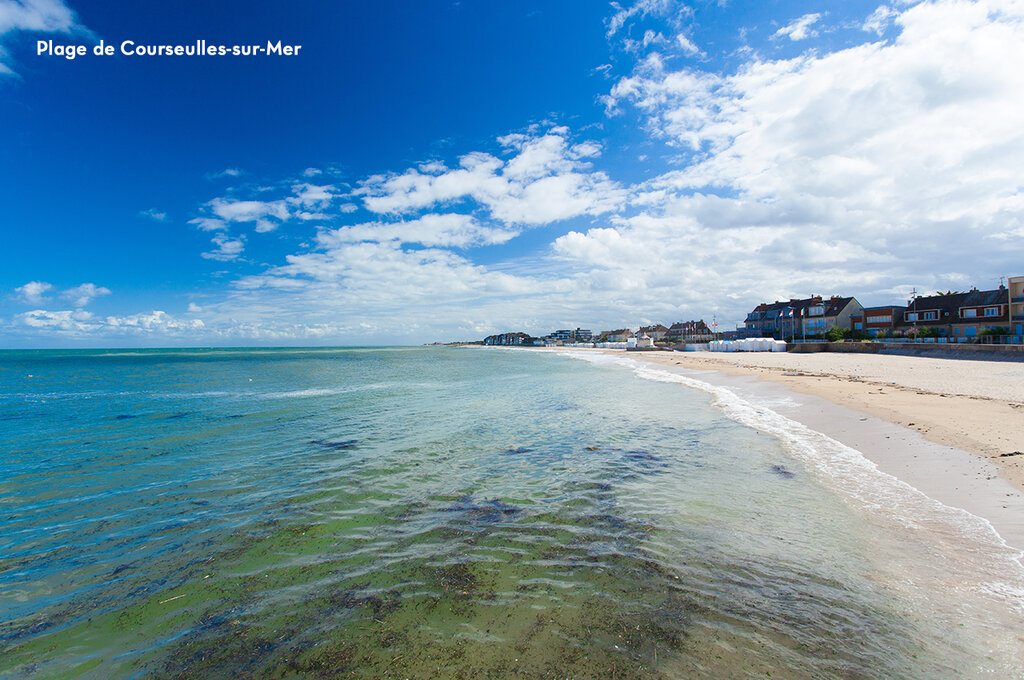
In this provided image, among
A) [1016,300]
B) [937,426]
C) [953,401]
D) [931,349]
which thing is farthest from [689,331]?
[937,426]

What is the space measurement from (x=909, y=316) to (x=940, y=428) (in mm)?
82306

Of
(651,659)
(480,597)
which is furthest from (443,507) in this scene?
(651,659)

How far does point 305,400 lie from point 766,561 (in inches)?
1051

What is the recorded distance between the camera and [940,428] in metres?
13.4

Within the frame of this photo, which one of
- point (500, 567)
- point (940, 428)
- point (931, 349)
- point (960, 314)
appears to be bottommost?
point (500, 567)

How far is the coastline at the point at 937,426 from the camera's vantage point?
27.5 feet

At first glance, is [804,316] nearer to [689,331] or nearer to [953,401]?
[689,331]

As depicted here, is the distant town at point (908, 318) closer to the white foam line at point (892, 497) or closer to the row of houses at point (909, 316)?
the row of houses at point (909, 316)

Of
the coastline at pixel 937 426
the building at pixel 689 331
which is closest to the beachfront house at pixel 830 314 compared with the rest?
the building at pixel 689 331

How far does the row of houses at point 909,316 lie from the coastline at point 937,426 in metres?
40.0

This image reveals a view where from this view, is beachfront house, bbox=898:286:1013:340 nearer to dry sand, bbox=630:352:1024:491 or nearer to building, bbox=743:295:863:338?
building, bbox=743:295:863:338

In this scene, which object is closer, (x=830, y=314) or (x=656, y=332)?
(x=830, y=314)

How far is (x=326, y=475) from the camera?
36.5 feet

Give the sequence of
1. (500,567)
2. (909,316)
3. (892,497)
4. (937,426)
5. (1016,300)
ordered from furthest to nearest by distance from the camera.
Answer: (909,316)
(1016,300)
(937,426)
(892,497)
(500,567)
